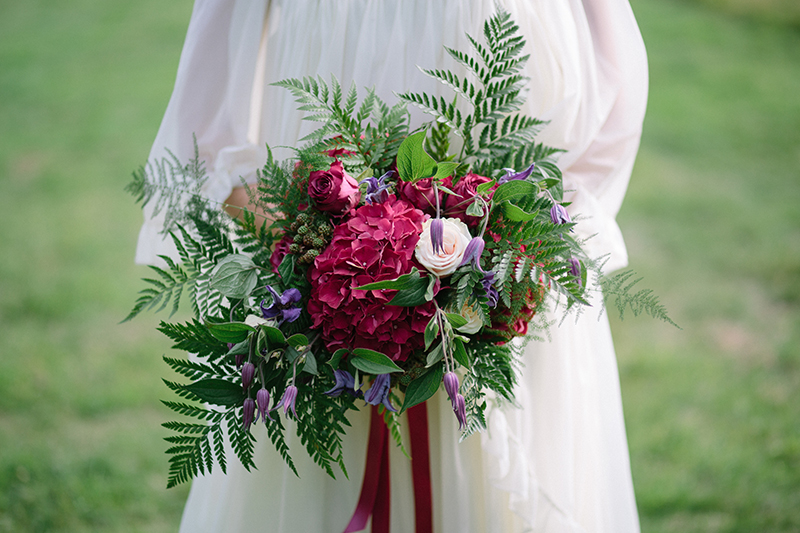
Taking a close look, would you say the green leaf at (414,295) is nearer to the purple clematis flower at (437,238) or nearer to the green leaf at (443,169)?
the purple clematis flower at (437,238)

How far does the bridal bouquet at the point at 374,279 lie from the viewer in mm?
900

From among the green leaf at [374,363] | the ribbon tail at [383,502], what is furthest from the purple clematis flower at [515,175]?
the ribbon tail at [383,502]

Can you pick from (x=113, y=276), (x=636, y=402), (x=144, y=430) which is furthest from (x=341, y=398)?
(x=113, y=276)

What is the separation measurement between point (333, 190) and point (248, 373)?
11.4 inches

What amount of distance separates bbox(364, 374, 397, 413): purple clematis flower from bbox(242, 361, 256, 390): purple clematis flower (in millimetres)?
168

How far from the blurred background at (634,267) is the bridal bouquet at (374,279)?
151 cm

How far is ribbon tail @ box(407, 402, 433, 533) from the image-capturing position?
3.91 ft

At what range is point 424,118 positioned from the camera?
1.21m

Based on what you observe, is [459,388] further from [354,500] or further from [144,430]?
[144,430]

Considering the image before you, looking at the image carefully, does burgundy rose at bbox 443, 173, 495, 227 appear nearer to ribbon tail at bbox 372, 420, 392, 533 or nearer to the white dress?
the white dress

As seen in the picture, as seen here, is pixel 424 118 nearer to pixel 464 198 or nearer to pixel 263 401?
pixel 464 198

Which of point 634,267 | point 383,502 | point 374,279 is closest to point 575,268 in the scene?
point 374,279

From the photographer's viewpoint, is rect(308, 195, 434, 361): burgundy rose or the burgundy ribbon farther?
the burgundy ribbon

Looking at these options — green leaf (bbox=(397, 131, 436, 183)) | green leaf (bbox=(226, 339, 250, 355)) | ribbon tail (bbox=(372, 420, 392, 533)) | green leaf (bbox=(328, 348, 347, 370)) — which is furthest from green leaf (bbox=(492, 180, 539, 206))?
ribbon tail (bbox=(372, 420, 392, 533))
